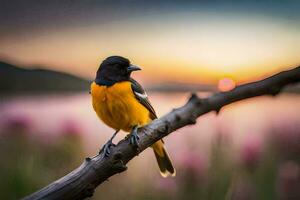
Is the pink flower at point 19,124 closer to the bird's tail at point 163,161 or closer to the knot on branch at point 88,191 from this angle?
the bird's tail at point 163,161

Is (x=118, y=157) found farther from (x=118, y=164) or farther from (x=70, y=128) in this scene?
(x=70, y=128)

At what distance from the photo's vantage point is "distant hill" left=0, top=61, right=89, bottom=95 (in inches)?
42.4

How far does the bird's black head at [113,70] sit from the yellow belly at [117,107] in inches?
0.4

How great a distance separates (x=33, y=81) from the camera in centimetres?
117

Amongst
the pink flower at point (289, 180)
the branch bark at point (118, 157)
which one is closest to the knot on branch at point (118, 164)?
the branch bark at point (118, 157)

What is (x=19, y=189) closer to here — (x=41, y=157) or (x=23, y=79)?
(x=41, y=157)

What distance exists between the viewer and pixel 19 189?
938 millimetres

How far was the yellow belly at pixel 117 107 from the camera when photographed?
3.26ft

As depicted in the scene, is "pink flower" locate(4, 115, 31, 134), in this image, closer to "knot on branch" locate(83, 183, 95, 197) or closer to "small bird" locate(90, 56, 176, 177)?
"small bird" locate(90, 56, 176, 177)

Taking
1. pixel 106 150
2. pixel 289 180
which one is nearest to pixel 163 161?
pixel 289 180

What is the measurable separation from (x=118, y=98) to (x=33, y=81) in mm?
239

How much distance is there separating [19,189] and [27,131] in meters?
0.13

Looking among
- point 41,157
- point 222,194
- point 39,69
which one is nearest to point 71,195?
point 222,194

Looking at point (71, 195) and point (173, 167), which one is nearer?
point (71, 195)
